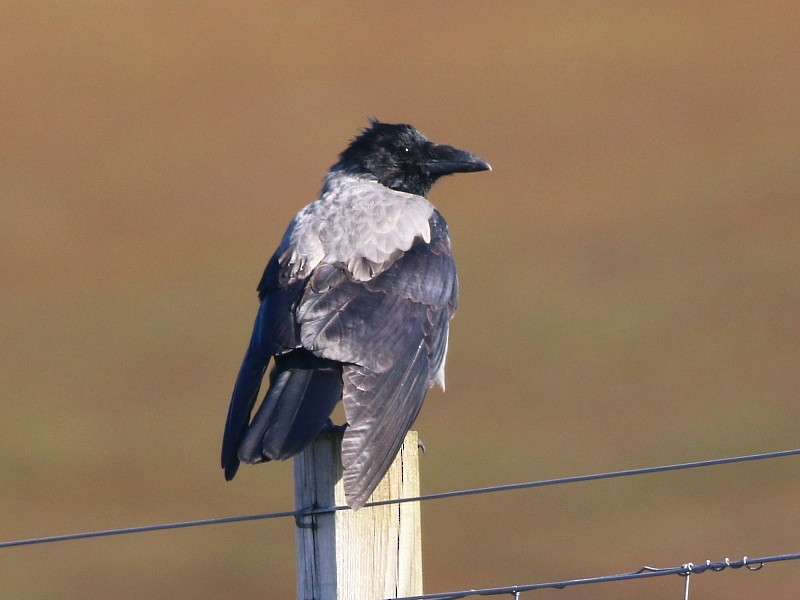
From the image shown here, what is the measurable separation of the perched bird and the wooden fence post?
0.07 meters

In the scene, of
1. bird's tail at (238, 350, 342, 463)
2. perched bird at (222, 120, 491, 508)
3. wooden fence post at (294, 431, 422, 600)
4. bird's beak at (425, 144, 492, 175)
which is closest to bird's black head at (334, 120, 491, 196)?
bird's beak at (425, 144, 492, 175)

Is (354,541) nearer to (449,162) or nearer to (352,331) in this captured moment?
(352,331)

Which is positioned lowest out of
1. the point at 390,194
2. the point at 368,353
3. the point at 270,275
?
the point at 368,353

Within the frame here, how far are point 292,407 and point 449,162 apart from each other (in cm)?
314

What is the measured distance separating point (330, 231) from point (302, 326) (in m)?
1.05

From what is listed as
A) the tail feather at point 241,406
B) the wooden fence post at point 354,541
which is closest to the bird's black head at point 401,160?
the tail feather at point 241,406

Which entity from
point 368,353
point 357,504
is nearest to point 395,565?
point 357,504

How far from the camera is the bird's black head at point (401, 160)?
24.3 feet

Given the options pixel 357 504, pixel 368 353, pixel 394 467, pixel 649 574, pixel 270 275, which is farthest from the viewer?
pixel 270 275

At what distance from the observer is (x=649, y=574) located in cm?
350

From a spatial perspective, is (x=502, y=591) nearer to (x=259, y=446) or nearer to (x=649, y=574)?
(x=649, y=574)

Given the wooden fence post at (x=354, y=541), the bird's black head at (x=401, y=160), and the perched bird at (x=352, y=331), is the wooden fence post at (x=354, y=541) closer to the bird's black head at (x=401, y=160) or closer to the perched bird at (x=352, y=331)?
the perched bird at (x=352, y=331)

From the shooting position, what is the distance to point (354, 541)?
12.8 ft

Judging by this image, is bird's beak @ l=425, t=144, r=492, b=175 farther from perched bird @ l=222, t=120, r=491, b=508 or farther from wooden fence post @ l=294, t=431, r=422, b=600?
wooden fence post @ l=294, t=431, r=422, b=600
